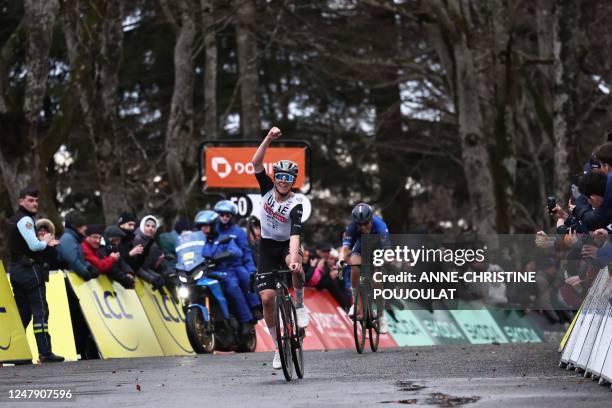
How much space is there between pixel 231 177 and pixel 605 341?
1355 cm

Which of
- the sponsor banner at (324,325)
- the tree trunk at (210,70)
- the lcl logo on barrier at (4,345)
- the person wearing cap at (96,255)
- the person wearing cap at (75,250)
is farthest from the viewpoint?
the tree trunk at (210,70)

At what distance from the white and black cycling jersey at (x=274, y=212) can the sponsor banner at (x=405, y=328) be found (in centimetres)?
1253

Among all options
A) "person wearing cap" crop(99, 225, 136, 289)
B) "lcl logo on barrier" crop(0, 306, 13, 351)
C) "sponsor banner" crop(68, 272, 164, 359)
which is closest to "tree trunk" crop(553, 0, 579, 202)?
"sponsor banner" crop(68, 272, 164, 359)

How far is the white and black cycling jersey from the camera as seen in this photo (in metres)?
15.0

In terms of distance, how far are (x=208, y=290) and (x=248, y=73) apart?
16.3 metres

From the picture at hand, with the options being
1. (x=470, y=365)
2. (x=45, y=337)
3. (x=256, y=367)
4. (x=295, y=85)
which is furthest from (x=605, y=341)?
(x=295, y=85)

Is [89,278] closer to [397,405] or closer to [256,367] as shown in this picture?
[256,367]

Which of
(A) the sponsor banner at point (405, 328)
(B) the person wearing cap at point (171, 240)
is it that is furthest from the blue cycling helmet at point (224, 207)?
(A) the sponsor banner at point (405, 328)

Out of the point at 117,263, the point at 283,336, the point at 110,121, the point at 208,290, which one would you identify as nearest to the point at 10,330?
the point at 117,263

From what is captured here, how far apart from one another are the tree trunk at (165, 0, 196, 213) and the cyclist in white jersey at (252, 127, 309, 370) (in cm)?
1473

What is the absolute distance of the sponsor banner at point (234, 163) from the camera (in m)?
25.7

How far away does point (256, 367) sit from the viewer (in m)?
17.0

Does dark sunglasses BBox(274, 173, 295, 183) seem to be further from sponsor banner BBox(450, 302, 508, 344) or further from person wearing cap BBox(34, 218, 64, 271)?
sponsor banner BBox(450, 302, 508, 344)

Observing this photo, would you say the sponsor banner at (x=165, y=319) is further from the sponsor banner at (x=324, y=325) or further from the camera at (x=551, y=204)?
the camera at (x=551, y=204)
